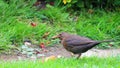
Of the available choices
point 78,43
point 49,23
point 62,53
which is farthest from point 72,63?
point 49,23

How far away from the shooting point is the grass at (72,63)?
6.54m

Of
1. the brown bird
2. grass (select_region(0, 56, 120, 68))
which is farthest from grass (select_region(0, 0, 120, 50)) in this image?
grass (select_region(0, 56, 120, 68))

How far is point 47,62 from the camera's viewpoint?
681 centimetres

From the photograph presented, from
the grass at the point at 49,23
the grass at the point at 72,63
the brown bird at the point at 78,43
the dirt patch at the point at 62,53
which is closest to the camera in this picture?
the grass at the point at 72,63

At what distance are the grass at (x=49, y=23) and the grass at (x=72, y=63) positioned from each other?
5.19 feet

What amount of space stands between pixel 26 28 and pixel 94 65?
2.44 m

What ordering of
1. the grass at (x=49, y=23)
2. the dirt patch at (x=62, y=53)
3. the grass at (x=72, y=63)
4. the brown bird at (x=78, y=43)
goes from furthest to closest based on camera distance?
the grass at (x=49, y=23) → the dirt patch at (x=62, y=53) → the brown bird at (x=78, y=43) → the grass at (x=72, y=63)

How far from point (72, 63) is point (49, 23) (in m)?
2.75

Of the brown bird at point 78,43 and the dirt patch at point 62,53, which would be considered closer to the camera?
the brown bird at point 78,43

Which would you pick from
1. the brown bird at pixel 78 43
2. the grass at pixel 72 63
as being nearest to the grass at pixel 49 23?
the brown bird at pixel 78 43

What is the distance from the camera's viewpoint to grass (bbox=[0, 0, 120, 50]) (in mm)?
8523

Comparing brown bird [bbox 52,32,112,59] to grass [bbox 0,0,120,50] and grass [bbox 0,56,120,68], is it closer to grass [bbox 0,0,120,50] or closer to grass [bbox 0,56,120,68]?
grass [bbox 0,56,120,68]

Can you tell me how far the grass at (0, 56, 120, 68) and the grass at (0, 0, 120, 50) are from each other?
5.19ft

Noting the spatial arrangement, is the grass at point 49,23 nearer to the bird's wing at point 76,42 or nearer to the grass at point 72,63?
the bird's wing at point 76,42
